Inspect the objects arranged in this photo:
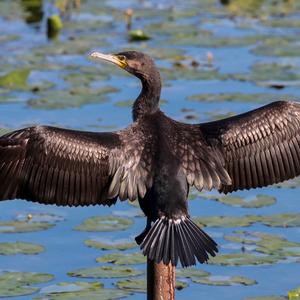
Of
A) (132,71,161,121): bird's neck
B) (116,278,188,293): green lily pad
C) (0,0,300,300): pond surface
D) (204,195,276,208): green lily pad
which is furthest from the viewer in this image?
(204,195,276,208): green lily pad

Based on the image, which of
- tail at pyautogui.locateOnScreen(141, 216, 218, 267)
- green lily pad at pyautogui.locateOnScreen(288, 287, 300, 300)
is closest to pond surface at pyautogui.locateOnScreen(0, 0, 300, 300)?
green lily pad at pyautogui.locateOnScreen(288, 287, 300, 300)

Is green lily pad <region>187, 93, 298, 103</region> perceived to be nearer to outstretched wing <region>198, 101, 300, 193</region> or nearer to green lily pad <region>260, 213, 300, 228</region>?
green lily pad <region>260, 213, 300, 228</region>

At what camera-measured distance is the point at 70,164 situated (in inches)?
276

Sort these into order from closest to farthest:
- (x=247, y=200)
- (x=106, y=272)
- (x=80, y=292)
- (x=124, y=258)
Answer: (x=80, y=292), (x=106, y=272), (x=124, y=258), (x=247, y=200)

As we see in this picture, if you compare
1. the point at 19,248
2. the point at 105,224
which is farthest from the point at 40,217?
the point at 19,248

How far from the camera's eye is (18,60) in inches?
523

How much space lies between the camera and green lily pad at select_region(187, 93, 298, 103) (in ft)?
37.6

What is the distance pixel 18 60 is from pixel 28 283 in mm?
5873

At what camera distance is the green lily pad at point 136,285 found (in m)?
7.65

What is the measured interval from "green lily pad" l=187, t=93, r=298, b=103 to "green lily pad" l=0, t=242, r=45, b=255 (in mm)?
3635

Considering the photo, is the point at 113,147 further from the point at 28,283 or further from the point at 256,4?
the point at 256,4

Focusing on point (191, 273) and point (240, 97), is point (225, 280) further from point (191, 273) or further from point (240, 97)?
point (240, 97)

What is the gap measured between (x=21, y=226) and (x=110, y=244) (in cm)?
76

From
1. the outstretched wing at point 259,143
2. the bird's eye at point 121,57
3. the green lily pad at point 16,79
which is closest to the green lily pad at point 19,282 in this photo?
the outstretched wing at point 259,143
